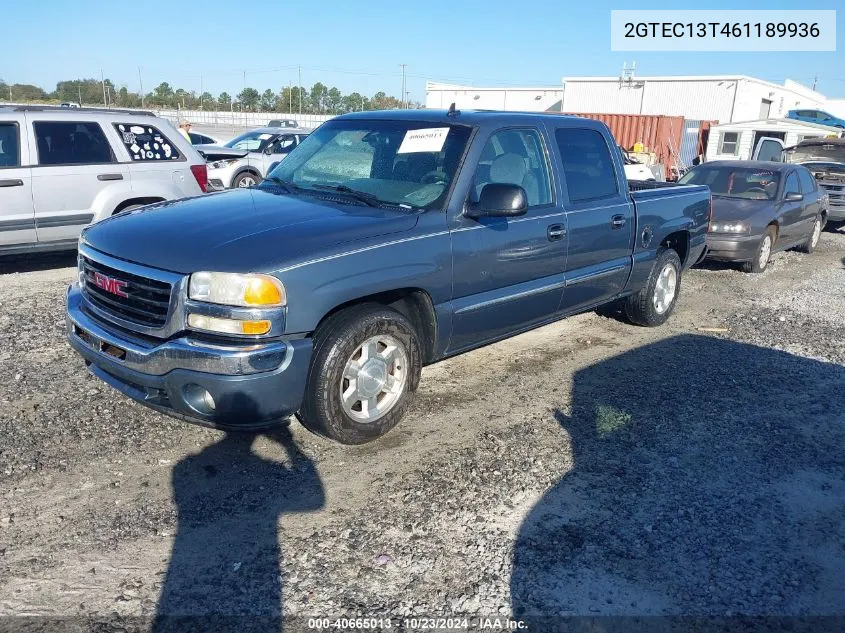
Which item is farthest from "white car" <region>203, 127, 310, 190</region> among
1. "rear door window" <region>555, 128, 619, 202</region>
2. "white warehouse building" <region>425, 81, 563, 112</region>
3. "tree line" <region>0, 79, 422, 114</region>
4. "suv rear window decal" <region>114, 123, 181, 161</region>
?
"tree line" <region>0, 79, 422, 114</region>

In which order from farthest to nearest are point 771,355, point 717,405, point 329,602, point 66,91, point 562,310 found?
point 66,91
point 771,355
point 562,310
point 717,405
point 329,602

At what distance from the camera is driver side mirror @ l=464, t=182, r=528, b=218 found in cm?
423

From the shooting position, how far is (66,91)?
6888 cm

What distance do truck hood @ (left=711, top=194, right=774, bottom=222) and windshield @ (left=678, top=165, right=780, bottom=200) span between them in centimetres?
25

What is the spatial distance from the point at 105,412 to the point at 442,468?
2.17m

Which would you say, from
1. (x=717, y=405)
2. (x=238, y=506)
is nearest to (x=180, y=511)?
(x=238, y=506)

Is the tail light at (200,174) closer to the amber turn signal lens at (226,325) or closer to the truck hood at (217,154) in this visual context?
the amber turn signal lens at (226,325)

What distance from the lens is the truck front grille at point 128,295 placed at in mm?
3518

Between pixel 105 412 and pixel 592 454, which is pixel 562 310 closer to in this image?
pixel 592 454

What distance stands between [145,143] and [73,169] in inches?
35.5

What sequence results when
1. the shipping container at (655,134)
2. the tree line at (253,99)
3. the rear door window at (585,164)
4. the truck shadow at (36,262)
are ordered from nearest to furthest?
the rear door window at (585,164)
the truck shadow at (36,262)
the shipping container at (655,134)
the tree line at (253,99)

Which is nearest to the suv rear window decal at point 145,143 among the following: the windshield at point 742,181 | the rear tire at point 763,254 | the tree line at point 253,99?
the windshield at point 742,181

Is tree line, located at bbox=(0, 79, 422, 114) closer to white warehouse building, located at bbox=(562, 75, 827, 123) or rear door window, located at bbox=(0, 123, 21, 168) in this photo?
white warehouse building, located at bbox=(562, 75, 827, 123)

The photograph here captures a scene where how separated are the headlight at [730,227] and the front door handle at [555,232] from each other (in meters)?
5.39
